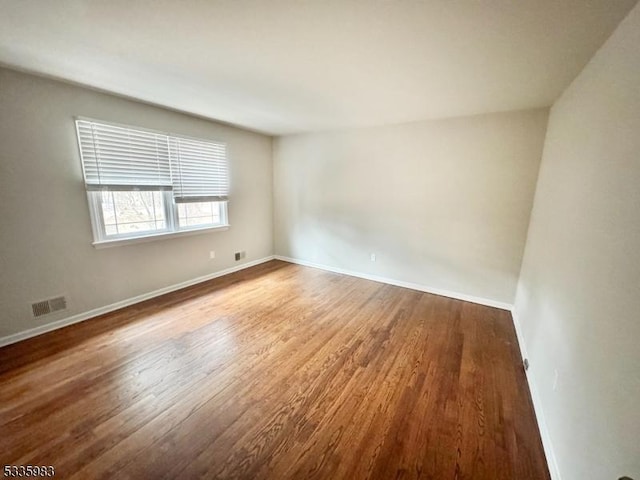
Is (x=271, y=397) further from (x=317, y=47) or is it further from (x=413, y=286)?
(x=413, y=286)

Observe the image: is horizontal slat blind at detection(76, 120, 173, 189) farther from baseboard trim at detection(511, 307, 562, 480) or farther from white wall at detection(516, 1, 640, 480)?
baseboard trim at detection(511, 307, 562, 480)

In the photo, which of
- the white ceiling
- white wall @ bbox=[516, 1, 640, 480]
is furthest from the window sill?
white wall @ bbox=[516, 1, 640, 480]

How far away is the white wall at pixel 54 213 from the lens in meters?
2.23

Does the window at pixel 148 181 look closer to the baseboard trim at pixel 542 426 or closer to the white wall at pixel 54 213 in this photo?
the white wall at pixel 54 213

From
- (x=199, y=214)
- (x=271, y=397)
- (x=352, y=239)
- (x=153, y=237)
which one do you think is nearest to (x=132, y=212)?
(x=153, y=237)

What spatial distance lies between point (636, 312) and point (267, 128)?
4246 mm

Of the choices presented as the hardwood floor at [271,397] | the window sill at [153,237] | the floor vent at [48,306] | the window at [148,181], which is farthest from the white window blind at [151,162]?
the hardwood floor at [271,397]

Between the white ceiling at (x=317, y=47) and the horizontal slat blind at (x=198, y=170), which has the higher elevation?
the white ceiling at (x=317, y=47)

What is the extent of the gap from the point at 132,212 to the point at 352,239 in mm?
3017

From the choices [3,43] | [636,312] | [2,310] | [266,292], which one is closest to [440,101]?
[636,312]

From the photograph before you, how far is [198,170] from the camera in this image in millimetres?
3689

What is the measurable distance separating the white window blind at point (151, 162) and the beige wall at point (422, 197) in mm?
1293

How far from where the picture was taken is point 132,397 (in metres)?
1.78

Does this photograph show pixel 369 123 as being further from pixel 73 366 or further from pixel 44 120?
pixel 73 366
